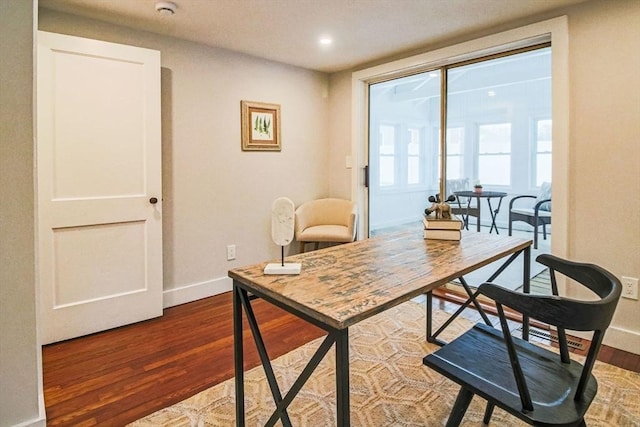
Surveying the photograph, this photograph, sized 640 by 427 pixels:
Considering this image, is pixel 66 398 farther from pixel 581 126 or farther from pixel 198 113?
pixel 581 126

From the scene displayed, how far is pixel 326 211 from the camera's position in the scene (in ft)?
13.1

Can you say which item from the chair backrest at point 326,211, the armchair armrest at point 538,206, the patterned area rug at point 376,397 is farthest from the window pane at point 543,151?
the chair backrest at point 326,211

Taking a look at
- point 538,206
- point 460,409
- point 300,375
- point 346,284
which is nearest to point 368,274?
point 346,284

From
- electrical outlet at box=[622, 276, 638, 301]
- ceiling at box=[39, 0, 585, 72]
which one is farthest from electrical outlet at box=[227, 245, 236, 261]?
electrical outlet at box=[622, 276, 638, 301]

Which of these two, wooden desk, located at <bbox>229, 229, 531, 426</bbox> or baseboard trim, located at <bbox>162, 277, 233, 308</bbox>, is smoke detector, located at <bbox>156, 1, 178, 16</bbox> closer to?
wooden desk, located at <bbox>229, 229, 531, 426</bbox>

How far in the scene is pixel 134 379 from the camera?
6.81 feet

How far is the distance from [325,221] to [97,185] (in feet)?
6.95

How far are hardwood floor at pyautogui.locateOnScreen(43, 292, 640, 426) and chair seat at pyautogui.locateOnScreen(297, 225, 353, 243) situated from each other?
2.66ft

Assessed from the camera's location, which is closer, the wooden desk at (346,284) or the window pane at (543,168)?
the wooden desk at (346,284)

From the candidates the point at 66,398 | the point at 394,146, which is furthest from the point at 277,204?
the point at 394,146

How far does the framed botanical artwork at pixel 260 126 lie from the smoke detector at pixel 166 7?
1.06 metres

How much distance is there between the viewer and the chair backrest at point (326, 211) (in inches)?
152

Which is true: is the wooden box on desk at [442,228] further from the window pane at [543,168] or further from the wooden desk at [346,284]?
the window pane at [543,168]

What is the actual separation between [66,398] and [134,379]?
0.31 m
